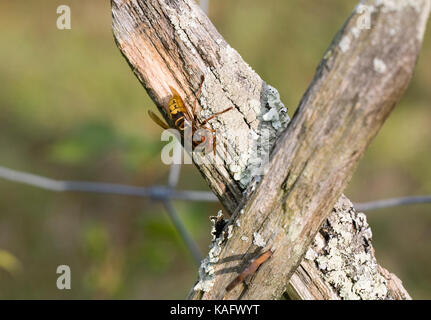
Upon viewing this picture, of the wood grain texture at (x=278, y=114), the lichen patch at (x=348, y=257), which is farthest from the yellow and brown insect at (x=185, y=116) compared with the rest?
the lichen patch at (x=348, y=257)

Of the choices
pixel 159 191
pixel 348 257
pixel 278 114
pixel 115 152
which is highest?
pixel 115 152

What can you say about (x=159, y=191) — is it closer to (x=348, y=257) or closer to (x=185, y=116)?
(x=185, y=116)

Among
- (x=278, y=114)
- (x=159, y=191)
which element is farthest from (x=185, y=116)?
(x=159, y=191)

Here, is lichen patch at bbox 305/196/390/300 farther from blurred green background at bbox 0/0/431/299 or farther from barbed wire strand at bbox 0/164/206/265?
blurred green background at bbox 0/0/431/299

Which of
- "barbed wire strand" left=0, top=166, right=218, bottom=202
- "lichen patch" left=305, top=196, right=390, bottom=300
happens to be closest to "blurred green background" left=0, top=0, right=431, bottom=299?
"barbed wire strand" left=0, top=166, right=218, bottom=202

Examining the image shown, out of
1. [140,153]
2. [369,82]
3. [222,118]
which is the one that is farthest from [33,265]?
[369,82]
